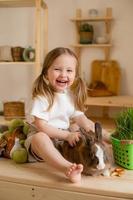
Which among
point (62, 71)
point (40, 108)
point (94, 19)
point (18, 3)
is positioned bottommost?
point (40, 108)

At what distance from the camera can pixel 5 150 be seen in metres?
1.07

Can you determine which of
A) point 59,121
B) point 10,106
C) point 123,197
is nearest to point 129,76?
point 10,106

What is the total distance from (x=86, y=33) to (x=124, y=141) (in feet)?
4.43

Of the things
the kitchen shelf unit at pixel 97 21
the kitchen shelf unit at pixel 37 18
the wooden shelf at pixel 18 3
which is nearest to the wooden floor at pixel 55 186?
the kitchen shelf unit at pixel 37 18

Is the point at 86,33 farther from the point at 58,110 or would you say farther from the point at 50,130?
the point at 50,130

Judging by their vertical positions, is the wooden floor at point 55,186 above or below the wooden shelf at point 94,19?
below

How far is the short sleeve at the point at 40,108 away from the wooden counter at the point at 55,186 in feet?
0.61

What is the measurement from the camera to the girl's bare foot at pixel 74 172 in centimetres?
81

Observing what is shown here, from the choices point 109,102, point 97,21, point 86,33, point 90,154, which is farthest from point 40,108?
point 97,21

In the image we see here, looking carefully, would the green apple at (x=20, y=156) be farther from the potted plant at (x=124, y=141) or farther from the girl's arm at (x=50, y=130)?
the potted plant at (x=124, y=141)

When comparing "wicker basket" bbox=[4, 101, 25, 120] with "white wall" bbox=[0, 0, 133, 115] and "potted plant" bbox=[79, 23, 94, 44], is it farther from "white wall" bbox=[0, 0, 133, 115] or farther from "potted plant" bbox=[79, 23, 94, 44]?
"potted plant" bbox=[79, 23, 94, 44]

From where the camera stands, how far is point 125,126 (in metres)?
0.93

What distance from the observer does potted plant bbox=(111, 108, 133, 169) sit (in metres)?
0.90

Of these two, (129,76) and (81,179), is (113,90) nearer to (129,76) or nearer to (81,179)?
(129,76)
